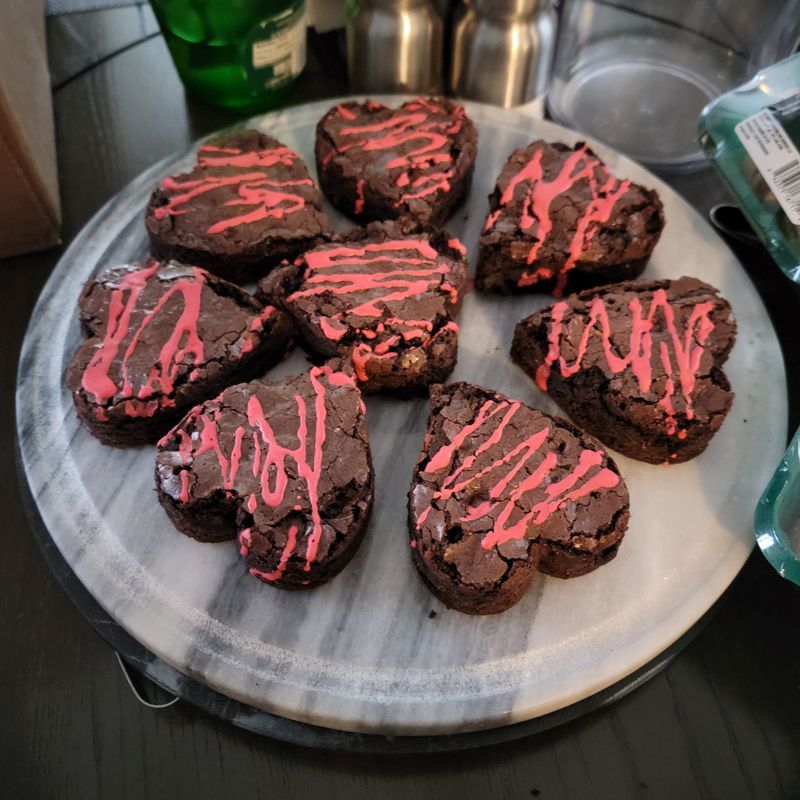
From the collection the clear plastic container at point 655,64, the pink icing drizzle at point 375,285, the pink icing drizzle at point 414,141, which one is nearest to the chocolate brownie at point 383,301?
the pink icing drizzle at point 375,285

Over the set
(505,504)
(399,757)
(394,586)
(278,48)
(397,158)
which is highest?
(278,48)

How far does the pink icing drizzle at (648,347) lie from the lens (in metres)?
1.18

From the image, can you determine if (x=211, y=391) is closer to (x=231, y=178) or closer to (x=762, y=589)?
(x=231, y=178)

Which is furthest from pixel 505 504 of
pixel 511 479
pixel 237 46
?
pixel 237 46

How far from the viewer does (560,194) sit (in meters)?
1.37

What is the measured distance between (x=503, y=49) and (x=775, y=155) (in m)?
Answer: 0.58

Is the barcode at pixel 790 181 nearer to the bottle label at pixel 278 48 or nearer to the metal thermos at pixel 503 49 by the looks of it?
the metal thermos at pixel 503 49

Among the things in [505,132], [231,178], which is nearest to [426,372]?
[231,178]

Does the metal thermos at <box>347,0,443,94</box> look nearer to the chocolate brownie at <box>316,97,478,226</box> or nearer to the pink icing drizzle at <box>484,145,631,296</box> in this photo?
the chocolate brownie at <box>316,97,478,226</box>

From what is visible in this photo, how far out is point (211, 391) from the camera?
1.25 metres

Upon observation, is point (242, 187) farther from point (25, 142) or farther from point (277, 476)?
point (277, 476)

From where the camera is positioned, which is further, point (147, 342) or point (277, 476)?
point (147, 342)

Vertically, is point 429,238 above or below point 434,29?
below

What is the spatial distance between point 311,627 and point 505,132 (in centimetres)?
108
